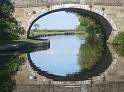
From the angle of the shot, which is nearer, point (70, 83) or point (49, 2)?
point (70, 83)

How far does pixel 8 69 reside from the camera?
20203 millimetres

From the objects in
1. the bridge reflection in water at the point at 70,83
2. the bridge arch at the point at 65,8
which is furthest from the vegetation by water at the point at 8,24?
the bridge reflection in water at the point at 70,83

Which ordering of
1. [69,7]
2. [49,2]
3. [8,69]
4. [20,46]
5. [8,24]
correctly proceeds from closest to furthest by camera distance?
[8,69] < [20,46] < [8,24] < [49,2] < [69,7]

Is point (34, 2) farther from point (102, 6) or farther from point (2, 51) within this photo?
point (2, 51)

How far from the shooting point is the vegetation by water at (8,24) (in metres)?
31.8

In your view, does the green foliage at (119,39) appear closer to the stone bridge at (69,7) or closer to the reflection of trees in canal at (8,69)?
the stone bridge at (69,7)

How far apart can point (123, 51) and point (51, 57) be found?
4.76 m

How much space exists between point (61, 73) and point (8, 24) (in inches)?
463

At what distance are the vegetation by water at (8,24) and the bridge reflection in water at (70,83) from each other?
32.3ft

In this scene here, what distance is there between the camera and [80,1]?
35.8m

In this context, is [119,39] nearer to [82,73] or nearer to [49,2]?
[49,2]

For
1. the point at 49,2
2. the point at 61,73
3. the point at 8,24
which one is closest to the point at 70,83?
the point at 61,73

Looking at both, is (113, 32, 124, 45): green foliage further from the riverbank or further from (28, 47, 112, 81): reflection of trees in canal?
(28, 47, 112, 81): reflection of trees in canal

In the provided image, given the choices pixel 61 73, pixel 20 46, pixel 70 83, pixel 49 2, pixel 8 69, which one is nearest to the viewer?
pixel 70 83
